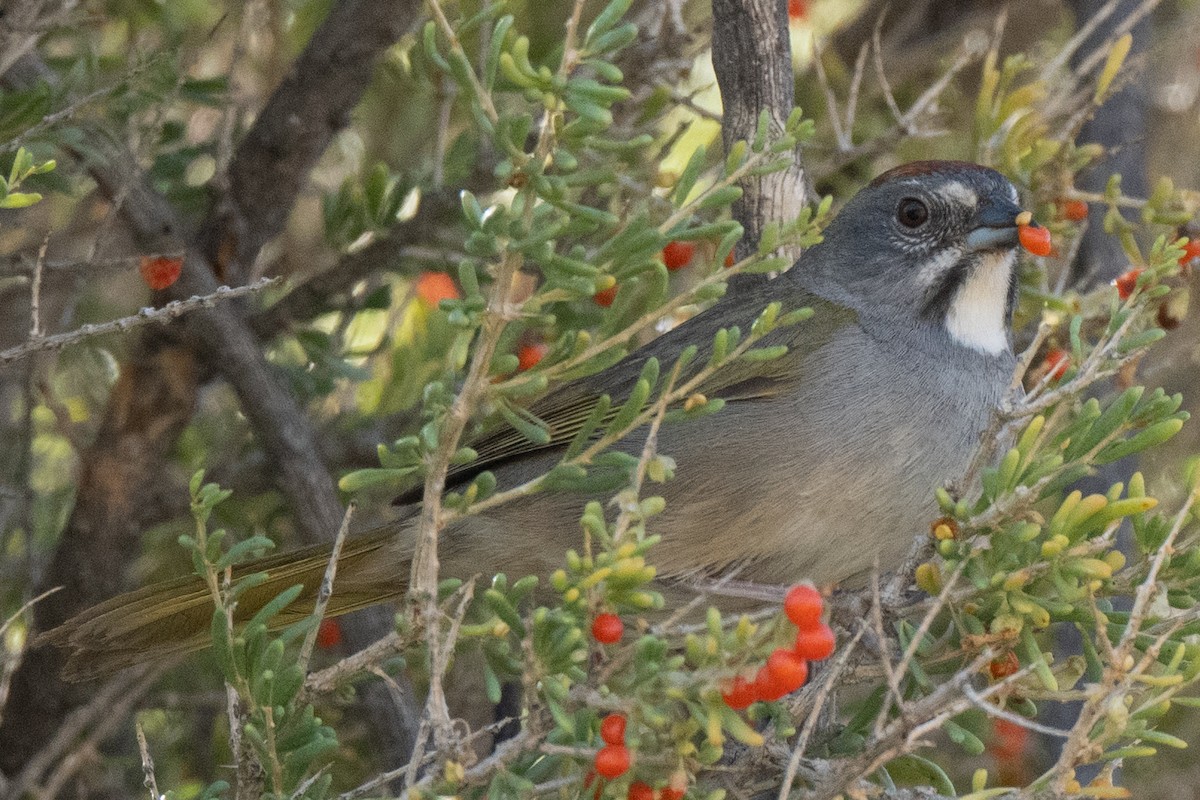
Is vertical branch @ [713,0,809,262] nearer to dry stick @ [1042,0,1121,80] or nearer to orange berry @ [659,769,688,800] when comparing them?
dry stick @ [1042,0,1121,80]

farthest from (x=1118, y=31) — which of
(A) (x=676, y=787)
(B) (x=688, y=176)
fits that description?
(A) (x=676, y=787)

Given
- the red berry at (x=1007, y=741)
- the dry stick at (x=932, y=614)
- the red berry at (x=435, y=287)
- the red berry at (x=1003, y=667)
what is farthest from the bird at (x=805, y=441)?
the red berry at (x=1007, y=741)

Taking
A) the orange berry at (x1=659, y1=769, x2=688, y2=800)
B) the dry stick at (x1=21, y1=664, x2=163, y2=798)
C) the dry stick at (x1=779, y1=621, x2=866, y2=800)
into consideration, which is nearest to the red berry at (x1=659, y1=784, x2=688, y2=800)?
the orange berry at (x1=659, y1=769, x2=688, y2=800)

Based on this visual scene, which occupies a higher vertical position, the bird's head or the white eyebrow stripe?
the white eyebrow stripe

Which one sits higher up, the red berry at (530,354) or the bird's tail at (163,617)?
the red berry at (530,354)

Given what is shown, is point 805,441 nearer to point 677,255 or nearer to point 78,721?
point 677,255

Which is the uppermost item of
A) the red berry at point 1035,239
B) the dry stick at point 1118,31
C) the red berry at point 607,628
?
the dry stick at point 1118,31

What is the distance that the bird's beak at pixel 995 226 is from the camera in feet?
12.3

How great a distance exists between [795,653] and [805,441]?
1409mm

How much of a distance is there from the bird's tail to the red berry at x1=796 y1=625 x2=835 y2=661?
1610 mm

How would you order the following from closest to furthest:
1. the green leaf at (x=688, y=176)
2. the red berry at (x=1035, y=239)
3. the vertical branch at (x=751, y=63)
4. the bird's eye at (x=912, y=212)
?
the green leaf at (x=688, y=176) → the red berry at (x=1035, y=239) → the vertical branch at (x=751, y=63) → the bird's eye at (x=912, y=212)

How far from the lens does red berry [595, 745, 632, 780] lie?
2133mm

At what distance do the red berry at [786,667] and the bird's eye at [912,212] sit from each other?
2.14m

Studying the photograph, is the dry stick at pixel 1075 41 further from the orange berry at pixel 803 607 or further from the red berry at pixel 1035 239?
the orange berry at pixel 803 607
